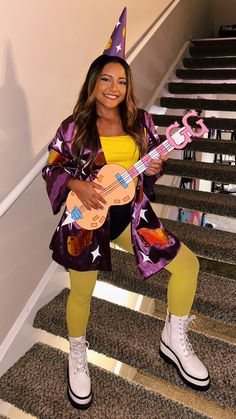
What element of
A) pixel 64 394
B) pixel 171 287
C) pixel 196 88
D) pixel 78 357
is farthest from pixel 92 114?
pixel 196 88

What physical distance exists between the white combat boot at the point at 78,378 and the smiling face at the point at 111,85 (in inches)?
33.7

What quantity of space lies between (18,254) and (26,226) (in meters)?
0.12

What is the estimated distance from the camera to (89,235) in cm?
122

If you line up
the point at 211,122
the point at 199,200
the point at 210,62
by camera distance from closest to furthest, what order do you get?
the point at 199,200 → the point at 211,122 → the point at 210,62

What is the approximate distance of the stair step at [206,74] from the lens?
118 inches

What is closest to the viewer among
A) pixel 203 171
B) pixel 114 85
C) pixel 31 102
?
pixel 114 85

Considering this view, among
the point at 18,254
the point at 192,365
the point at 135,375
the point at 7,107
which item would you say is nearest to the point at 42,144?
the point at 7,107

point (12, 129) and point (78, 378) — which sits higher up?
point (12, 129)

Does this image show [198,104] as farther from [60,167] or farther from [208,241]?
[60,167]

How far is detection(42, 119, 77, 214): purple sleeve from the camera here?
1184 millimetres

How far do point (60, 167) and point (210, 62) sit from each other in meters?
2.52

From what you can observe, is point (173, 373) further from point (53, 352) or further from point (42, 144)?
point (42, 144)

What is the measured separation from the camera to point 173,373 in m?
1.38

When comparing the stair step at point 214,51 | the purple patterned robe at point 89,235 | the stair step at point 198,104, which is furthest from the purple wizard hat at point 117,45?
the stair step at point 214,51
